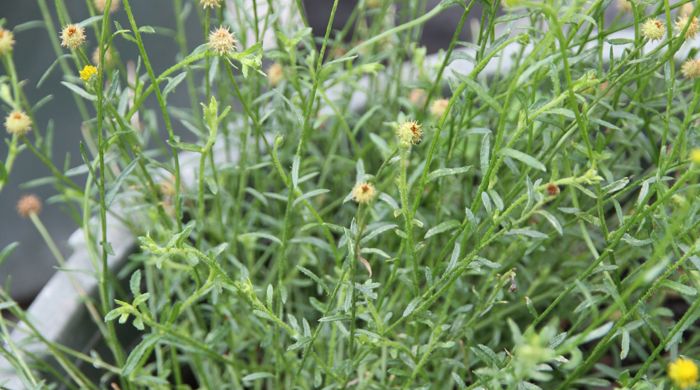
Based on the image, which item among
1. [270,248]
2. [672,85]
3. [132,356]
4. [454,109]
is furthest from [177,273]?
[672,85]

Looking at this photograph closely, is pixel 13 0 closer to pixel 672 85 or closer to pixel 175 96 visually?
pixel 175 96

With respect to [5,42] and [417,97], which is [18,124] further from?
[417,97]

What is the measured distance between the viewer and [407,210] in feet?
1.55

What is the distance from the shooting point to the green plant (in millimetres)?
489

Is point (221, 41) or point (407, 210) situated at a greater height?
point (221, 41)

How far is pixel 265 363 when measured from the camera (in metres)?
0.75

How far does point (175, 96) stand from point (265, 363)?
0.57m

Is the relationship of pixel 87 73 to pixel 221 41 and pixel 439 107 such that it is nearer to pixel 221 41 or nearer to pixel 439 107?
pixel 221 41

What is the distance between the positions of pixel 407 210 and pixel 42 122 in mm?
800

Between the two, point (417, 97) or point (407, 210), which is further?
point (417, 97)

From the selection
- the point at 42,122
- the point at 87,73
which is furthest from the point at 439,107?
the point at 42,122

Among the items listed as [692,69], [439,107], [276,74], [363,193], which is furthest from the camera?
[276,74]

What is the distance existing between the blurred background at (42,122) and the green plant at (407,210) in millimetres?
141

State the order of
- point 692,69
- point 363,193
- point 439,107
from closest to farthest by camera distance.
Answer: point 363,193, point 692,69, point 439,107
